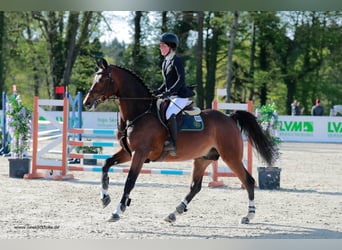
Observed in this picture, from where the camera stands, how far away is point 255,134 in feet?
23.0

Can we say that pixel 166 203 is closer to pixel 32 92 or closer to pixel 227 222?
pixel 227 222

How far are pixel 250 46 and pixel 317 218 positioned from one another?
84.3 ft

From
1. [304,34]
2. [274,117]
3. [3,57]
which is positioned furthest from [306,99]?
[274,117]

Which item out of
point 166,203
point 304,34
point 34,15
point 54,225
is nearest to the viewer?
point 54,225

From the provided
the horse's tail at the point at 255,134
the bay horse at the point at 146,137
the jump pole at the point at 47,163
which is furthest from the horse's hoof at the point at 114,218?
the jump pole at the point at 47,163

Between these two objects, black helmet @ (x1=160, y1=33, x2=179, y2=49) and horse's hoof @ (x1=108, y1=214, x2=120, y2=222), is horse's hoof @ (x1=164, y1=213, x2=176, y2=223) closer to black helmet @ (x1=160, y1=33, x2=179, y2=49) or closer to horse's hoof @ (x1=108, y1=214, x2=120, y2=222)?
horse's hoof @ (x1=108, y1=214, x2=120, y2=222)

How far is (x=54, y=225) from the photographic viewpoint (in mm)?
5852

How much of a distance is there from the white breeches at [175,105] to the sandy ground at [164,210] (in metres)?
1.14

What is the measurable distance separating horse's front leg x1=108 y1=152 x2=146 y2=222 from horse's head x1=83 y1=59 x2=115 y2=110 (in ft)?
2.20

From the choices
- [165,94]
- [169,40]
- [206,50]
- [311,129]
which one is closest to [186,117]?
[165,94]

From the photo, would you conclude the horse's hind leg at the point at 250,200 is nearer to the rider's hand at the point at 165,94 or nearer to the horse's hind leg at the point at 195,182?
the horse's hind leg at the point at 195,182

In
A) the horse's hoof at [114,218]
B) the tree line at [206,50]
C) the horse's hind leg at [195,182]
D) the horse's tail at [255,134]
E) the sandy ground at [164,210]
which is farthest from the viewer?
the tree line at [206,50]

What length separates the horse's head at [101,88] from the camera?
6086 mm

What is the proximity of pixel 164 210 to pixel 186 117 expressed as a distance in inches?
46.1
